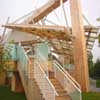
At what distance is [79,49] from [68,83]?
597cm

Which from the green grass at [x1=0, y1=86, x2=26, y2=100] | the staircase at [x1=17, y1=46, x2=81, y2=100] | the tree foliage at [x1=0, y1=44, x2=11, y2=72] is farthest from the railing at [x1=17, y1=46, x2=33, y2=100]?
the green grass at [x1=0, y1=86, x2=26, y2=100]

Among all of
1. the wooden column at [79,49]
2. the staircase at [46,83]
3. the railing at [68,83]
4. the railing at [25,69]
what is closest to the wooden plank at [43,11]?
the wooden column at [79,49]

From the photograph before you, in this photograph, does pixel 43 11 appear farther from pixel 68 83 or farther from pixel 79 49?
pixel 68 83

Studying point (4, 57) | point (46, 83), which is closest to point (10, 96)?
point (4, 57)

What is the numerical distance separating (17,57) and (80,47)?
437 cm

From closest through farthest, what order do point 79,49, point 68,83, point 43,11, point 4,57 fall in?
1. point 68,83
2. point 4,57
3. point 79,49
4. point 43,11

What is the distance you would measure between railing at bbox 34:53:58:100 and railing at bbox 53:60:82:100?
36.5 inches

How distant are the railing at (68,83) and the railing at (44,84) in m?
0.93

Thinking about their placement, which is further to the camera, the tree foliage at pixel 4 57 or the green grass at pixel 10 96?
the green grass at pixel 10 96

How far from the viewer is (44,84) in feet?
38.5

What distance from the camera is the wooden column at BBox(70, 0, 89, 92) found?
1795 centimetres

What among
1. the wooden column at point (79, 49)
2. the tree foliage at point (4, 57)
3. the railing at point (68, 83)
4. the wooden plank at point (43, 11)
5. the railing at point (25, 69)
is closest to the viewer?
the railing at point (68, 83)

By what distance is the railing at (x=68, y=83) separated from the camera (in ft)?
37.7

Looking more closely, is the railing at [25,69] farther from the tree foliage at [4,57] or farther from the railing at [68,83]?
the railing at [68,83]
